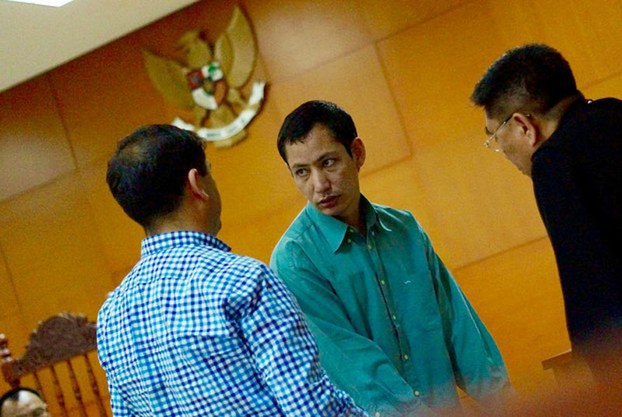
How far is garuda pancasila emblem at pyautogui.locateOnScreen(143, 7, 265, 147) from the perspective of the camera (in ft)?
16.5

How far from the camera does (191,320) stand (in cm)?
124

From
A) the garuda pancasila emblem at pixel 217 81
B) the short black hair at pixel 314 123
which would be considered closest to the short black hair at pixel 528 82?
the short black hair at pixel 314 123

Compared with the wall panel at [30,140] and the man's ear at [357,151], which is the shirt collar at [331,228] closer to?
the man's ear at [357,151]

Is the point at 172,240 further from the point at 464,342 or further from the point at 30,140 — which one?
the point at 30,140

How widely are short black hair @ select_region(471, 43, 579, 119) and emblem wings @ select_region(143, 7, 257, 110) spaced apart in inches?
138

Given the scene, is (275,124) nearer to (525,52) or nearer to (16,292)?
(16,292)

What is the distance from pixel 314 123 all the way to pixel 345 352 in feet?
1.83

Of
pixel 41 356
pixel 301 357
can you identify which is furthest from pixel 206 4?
pixel 301 357

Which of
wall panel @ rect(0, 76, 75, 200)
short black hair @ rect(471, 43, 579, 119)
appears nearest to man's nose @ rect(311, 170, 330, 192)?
short black hair @ rect(471, 43, 579, 119)

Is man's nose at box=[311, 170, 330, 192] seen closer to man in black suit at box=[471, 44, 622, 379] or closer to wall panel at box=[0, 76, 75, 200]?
man in black suit at box=[471, 44, 622, 379]

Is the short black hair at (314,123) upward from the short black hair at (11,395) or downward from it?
upward

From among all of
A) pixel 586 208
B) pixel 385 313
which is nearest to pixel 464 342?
pixel 385 313

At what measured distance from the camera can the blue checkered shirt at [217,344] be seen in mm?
1222

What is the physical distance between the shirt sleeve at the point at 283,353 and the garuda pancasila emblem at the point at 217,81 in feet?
12.7
